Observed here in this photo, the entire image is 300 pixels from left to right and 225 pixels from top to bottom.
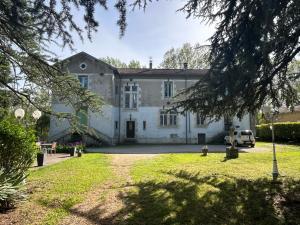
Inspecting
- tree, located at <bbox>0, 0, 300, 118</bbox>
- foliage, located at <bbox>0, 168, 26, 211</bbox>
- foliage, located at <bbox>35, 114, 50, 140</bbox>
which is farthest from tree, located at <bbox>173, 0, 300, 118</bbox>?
foliage, located at <bbox>35, 114, 50, 140</bbox>

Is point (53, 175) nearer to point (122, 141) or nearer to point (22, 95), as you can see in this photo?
point (22, 95)

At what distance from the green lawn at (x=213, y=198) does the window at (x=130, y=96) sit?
806 inches

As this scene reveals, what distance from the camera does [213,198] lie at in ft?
25.0

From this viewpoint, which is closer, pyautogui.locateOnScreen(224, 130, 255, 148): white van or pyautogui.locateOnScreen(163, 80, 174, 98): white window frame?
pyautogui.locateOnScreen(224, 130, 255, 148): white van

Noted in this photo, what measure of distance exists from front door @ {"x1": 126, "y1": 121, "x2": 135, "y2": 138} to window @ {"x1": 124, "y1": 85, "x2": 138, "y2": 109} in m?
1.62

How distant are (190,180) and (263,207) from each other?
319cm

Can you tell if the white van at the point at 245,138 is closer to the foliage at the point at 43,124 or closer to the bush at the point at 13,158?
the foliage at the point at 43,124

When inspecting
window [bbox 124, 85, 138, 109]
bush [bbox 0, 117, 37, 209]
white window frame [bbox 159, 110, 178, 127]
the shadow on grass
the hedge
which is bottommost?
the shadow on grass

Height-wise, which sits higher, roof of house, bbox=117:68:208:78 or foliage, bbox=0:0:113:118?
roof of house, bbox=117:68:208:78

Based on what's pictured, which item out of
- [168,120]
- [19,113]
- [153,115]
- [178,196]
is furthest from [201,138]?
[178,196]

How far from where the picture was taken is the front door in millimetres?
31691

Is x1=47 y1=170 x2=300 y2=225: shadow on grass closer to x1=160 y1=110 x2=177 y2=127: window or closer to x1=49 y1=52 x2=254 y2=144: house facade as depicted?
x1=49 y1=52 x2=254 y2=144: house facade

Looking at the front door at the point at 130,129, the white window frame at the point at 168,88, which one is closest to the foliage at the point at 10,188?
the front door at the point at 130,129

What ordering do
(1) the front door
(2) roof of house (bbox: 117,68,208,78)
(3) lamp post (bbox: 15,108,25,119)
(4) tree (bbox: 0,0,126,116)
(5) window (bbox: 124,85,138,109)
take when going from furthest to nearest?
(5) window (bbox: 124,85,138,109)
(2) roof of house (bbox: 117,68,208,78)
(1) the front door
(3) lamp post (bbox: 15,108,25,119)
(4) tree (bbox: 0,0,126,116)
